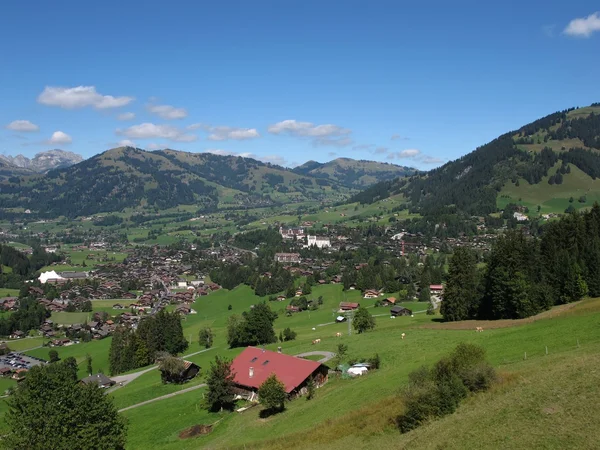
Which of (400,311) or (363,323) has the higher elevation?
(363,323)

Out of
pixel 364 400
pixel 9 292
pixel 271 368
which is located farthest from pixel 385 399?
pixel 9 292

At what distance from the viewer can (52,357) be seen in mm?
92875

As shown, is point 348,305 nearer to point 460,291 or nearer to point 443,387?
point 460,291

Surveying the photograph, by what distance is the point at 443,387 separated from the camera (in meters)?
24.9

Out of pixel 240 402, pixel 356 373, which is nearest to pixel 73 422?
pixel 240 402

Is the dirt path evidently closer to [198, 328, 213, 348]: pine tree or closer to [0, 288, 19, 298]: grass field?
[198, 328, 213, 348]: pine tree

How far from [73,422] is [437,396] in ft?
81.4

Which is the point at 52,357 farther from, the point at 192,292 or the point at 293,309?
the point at 192,292

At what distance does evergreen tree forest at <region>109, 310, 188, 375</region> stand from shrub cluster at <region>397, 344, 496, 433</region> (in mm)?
63212

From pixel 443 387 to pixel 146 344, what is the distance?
70363mm

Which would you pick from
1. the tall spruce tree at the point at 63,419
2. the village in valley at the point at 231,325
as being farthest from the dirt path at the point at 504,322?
the tall spruce tree at the point at 63,419

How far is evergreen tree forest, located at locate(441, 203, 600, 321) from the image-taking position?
54375 millimetres

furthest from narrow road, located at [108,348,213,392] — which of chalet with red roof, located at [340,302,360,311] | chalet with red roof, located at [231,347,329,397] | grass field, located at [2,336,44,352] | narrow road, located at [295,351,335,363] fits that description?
grass field, located at [2,336,44,352]

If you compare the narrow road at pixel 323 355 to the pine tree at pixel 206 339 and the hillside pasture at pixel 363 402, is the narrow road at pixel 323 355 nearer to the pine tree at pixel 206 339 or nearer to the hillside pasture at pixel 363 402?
the hillside pasture at pixel 363 402
